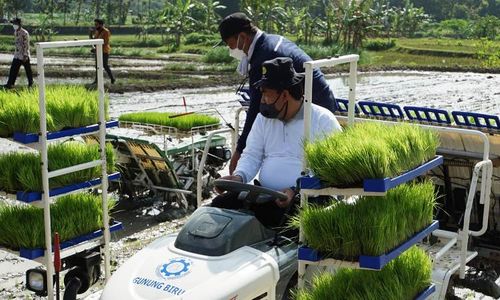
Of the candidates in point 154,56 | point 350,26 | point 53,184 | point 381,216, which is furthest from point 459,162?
point 350,26

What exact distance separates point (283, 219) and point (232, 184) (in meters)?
0.36

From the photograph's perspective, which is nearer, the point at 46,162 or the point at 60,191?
the point at 46,162

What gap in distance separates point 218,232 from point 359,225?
789mm

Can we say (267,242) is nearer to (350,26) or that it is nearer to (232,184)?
(232,184)

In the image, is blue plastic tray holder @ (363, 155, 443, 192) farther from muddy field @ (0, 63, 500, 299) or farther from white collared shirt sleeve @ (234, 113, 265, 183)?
muddy field @ (0, 63, 500, 299)

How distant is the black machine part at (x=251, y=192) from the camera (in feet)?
13.9

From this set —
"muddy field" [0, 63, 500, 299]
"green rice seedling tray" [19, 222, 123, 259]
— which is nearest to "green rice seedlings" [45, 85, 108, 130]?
"green rice seedling tray" [19, 222, 123, 259]

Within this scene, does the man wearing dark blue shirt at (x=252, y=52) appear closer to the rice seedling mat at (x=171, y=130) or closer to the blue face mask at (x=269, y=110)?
the blue face mask at (x=269, y=110)

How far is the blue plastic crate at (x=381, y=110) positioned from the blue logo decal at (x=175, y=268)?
2803mm

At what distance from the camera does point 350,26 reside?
1481 inches

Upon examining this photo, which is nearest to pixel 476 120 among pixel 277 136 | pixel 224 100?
pixel 277 136

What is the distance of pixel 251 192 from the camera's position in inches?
170

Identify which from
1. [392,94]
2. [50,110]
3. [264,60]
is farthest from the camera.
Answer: [392,94]

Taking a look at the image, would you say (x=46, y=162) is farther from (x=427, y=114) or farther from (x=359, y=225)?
(x=427, y=114)
